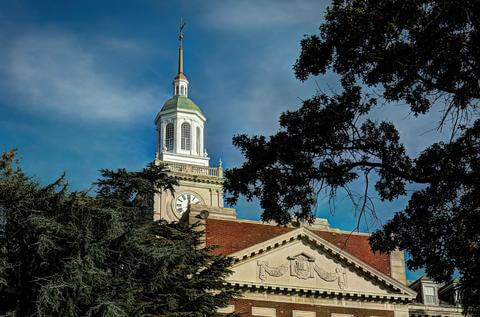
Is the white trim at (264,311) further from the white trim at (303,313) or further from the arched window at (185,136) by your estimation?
the arched window at (185,136)

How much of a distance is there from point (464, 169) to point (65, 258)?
14.3m

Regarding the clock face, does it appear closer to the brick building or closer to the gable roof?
the brick building

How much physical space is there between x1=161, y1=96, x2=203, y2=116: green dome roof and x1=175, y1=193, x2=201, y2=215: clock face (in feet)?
32.4

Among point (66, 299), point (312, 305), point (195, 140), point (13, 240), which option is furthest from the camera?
point (195, 140)

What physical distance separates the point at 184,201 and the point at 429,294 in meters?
25.2

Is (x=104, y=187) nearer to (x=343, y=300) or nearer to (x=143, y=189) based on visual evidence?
(x=143, y=189)

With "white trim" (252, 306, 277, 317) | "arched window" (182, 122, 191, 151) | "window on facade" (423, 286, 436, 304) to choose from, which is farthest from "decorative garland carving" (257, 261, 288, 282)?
"arched window" (182, 122, 191, 151)

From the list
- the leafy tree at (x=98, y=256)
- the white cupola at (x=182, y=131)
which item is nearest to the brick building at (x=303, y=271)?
the leafy tree at (x=98, y=256)

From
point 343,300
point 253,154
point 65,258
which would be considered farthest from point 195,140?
point 253,154

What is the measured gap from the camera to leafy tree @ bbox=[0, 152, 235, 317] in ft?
89.7

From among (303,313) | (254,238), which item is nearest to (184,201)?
(254,238)

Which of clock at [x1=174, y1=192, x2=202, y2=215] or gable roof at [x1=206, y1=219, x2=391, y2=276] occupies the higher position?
clock at [x1=174, y1=192, x2=202, y2=215]

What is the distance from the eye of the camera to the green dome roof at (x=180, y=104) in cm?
7631

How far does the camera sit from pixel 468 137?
18109 millimetres
